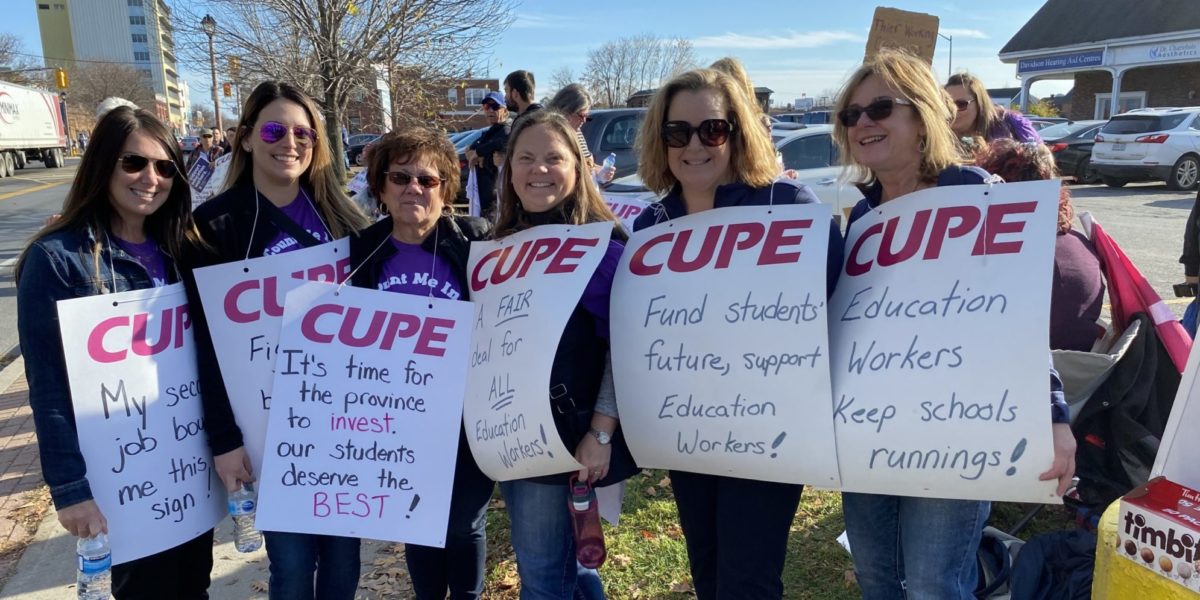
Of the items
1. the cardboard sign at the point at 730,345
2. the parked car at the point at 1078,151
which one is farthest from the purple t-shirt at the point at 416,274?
the parked car at the point at 1078,151

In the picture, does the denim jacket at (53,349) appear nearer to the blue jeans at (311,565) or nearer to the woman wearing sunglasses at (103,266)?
the woman wearing sunglasses at (103,266)

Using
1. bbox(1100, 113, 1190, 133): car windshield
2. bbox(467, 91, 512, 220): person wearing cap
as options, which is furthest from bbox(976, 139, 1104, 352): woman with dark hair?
bbox(1100, 113, 1190, 133): car windshield

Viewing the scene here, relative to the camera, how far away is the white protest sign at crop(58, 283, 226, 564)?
1993mm

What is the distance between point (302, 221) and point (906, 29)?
4612 millimetres

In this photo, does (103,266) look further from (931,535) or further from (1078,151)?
(1078,151)

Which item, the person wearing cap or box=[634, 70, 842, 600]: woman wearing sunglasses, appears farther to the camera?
Answer: the person wearing cap

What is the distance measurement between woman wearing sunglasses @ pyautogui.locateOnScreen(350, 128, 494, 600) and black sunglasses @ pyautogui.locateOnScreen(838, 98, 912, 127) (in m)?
1.22

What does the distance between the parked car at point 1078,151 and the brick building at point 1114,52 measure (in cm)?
1283

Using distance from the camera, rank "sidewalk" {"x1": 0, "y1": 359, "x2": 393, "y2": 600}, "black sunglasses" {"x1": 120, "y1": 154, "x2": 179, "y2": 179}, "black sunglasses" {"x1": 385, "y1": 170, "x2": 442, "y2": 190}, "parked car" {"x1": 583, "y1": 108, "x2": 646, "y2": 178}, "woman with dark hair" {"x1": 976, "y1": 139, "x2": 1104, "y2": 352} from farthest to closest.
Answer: "parked car" {"x1": 583, "y1": 108, "x2": 646, "y2": 178}
"sidewalk" {"x1": 0, "y1": 359, "x2": 393, "y2": 600}
"woman with dark hair" {"x1": 976, "y1": 139, "x2": 1104, "y2": 352}
"black sunglasses" {"x1": 385, "y1": 170, "x2": 442, "y2": 190}
"black sunglasses" {"x1": 120, "y1": 154, "x2": 179, "y2": 179}

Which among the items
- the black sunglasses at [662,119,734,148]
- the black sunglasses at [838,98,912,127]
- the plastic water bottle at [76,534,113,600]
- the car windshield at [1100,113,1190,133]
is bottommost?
the plastic water bottle at [76,534,113,600]

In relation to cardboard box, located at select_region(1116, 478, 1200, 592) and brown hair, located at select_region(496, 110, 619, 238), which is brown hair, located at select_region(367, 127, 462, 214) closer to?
brown hair, located at select_region(496, 110, 619, 238)

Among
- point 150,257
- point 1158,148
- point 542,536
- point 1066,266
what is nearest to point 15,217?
point 150,257

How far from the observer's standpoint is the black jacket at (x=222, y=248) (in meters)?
2.21

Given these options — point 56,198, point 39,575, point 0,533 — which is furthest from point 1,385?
point 56,198
